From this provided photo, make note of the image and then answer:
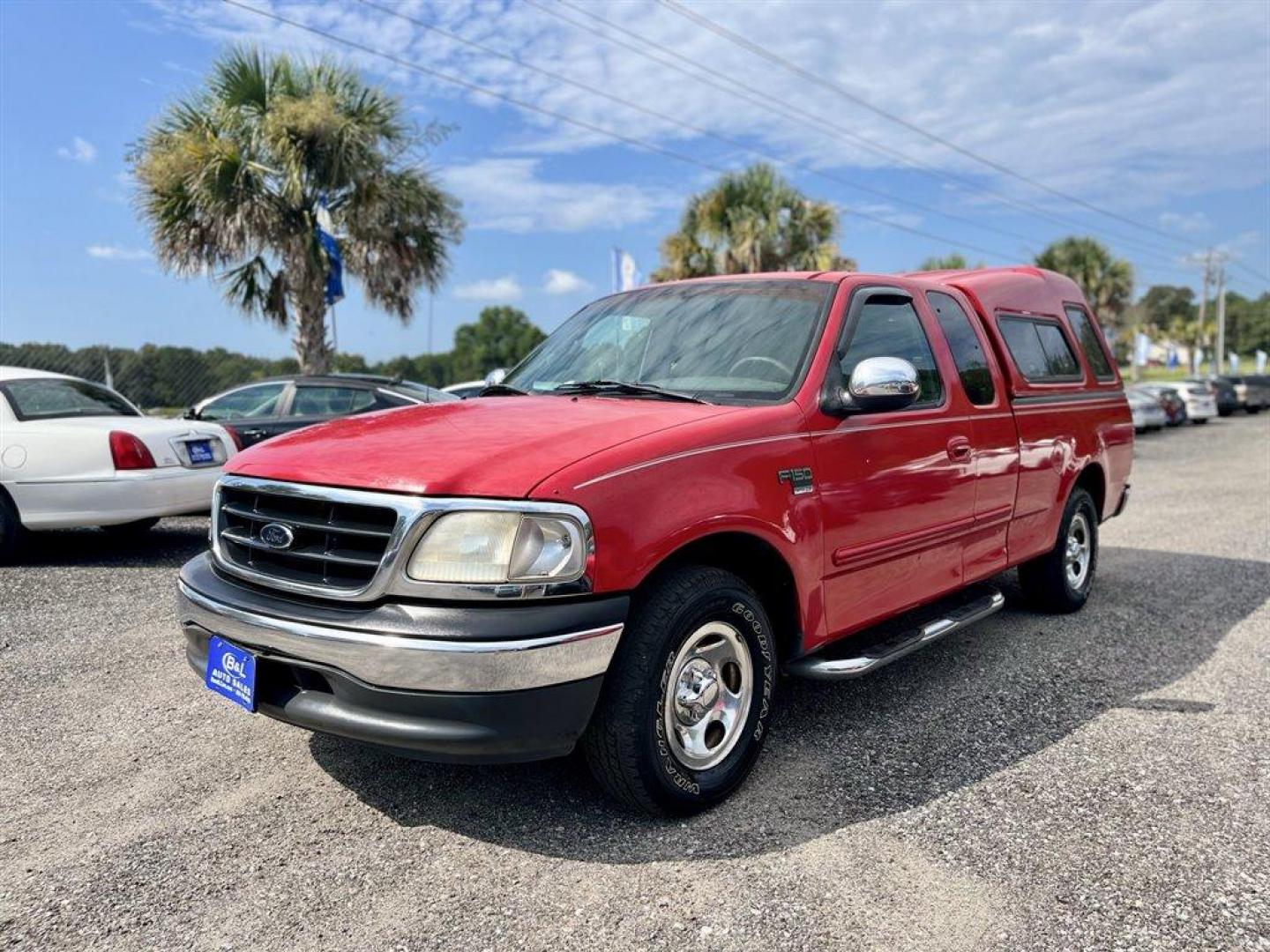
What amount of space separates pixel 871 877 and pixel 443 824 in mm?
1368

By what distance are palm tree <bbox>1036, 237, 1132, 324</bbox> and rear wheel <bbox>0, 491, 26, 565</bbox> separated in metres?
36.1

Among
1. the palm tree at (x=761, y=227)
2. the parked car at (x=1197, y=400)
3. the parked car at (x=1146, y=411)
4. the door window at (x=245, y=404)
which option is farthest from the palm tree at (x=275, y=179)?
the parked car at (x=1197, y=400)

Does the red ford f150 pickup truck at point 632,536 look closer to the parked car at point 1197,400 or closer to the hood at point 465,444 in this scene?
the hood at point 465,444

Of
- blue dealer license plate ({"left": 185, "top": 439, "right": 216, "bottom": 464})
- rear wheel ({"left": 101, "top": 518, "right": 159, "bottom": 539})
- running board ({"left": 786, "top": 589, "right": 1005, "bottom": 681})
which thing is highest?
blue dealer license plate ({"left": 185, "top": 439, "right": 216, "bottom": 464})

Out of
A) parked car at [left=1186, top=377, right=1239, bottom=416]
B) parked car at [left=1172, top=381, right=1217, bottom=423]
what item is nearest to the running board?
parked car at [left=1172, top=381, right=1217, bottom=423]

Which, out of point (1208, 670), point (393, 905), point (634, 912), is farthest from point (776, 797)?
point (1208, 670)

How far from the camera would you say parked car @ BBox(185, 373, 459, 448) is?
9.24 metres

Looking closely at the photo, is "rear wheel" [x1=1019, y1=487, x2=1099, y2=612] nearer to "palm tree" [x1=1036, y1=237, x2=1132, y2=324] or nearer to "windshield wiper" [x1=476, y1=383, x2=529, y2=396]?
"windshield wiper" [x1=476, y1=383, x2=529, y2=396]

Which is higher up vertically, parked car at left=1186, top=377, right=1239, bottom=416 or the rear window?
the rear window

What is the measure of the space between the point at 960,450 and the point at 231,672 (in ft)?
10.3

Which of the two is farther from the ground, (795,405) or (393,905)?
(795,405)

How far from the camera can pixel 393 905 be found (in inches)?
103

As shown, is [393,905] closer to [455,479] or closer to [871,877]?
[455,479]

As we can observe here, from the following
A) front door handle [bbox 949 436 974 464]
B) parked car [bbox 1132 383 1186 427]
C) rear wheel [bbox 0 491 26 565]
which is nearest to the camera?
front door handle [bbox 949 436 974 464]
